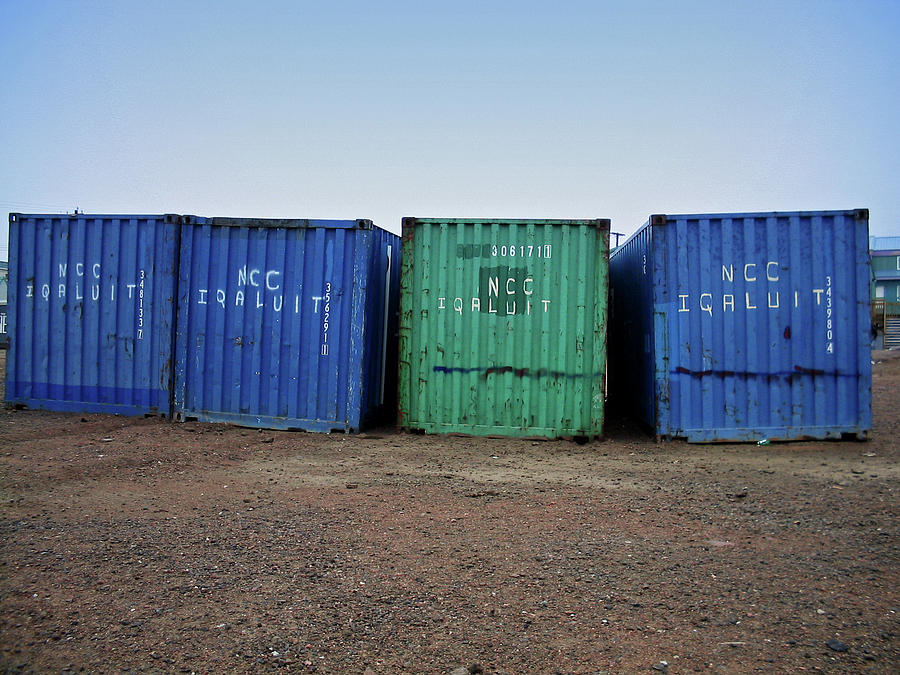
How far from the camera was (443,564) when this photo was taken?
148 inches

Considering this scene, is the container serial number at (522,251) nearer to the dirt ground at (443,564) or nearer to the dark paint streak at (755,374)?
the dark paint streak at (755,374)

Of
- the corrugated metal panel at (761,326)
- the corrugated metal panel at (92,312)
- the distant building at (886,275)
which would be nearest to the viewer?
the corrugated metal panel at (761,326)

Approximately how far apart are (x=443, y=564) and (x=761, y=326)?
18.5ft

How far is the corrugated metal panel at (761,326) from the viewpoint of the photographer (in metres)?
7.47

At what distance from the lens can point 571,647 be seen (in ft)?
9.29

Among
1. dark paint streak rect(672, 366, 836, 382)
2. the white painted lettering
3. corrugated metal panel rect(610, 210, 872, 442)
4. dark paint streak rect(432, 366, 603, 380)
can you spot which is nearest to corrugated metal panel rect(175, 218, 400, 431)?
dark paint streak rect(432, 366, 603, 380)

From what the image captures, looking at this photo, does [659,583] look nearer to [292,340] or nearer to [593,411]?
[593,411]

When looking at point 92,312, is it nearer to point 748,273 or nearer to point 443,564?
point 443,564

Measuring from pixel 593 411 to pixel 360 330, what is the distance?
3141mm

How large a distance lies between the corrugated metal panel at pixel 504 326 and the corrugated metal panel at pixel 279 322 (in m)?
0.61

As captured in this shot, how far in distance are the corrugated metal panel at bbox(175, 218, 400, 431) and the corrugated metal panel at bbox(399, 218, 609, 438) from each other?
0.61m

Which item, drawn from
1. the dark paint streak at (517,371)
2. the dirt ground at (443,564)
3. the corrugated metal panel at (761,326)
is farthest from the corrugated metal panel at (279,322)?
the corrugated metal panel at (761,326)

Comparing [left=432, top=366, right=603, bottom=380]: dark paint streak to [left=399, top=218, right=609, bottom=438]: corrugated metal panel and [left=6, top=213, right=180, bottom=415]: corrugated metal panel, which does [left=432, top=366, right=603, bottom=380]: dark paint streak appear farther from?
[left=6, top=213, right=180, bottom=415]: corrugated metal panel

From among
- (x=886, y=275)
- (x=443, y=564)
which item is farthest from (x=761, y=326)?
(x=886, y=275)
